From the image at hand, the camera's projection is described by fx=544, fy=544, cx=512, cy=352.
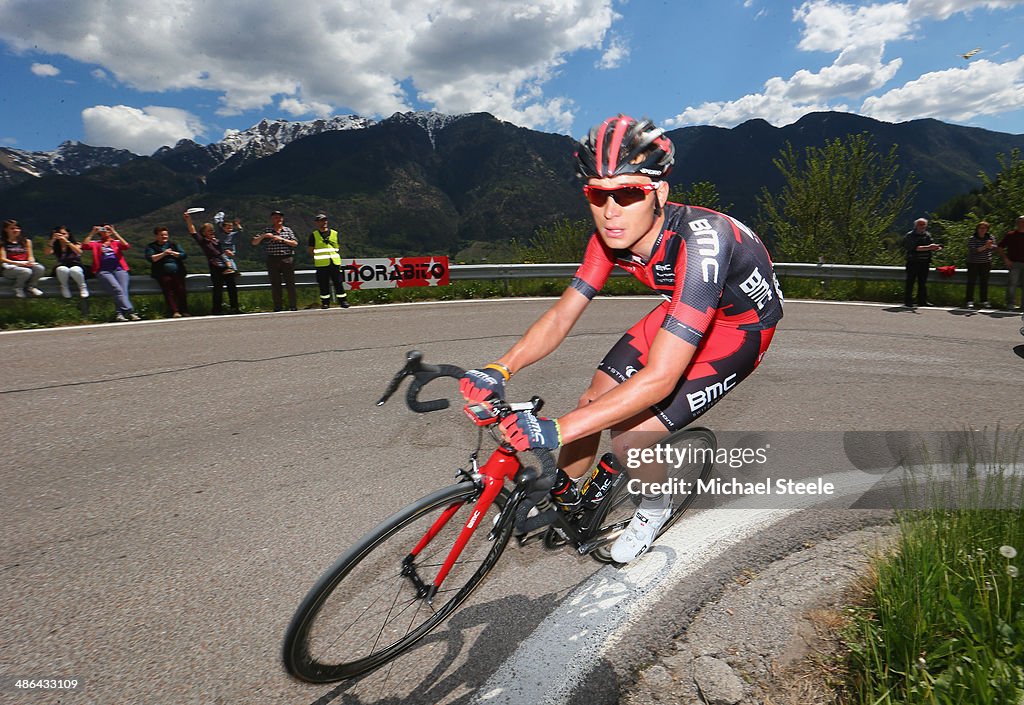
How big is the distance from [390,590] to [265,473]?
1.85 meters

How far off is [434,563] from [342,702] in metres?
0.58

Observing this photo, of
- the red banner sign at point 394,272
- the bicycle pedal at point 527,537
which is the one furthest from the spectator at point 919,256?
the bicycle pedal at point 527,537

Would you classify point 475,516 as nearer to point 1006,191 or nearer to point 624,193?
point 624,193

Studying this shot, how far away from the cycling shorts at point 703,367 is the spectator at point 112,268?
31.4 ft

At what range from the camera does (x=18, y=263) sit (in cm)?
894

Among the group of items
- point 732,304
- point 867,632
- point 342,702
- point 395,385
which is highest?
point 732,304

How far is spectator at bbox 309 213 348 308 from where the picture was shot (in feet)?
35.2

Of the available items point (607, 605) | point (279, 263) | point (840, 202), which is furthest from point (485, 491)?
point (840, 202)

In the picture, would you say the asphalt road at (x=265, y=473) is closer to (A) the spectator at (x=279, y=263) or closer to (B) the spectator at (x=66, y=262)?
(B) the spectator at (x=66, y=262)

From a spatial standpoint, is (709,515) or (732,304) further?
(709,515)

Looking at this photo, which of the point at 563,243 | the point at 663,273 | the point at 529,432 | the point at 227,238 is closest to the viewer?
the point at 529,432

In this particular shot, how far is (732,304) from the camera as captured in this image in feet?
8.35

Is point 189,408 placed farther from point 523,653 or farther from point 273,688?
point 523,653

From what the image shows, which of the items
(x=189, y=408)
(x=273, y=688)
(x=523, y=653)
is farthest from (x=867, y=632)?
(x=189, y=408)
